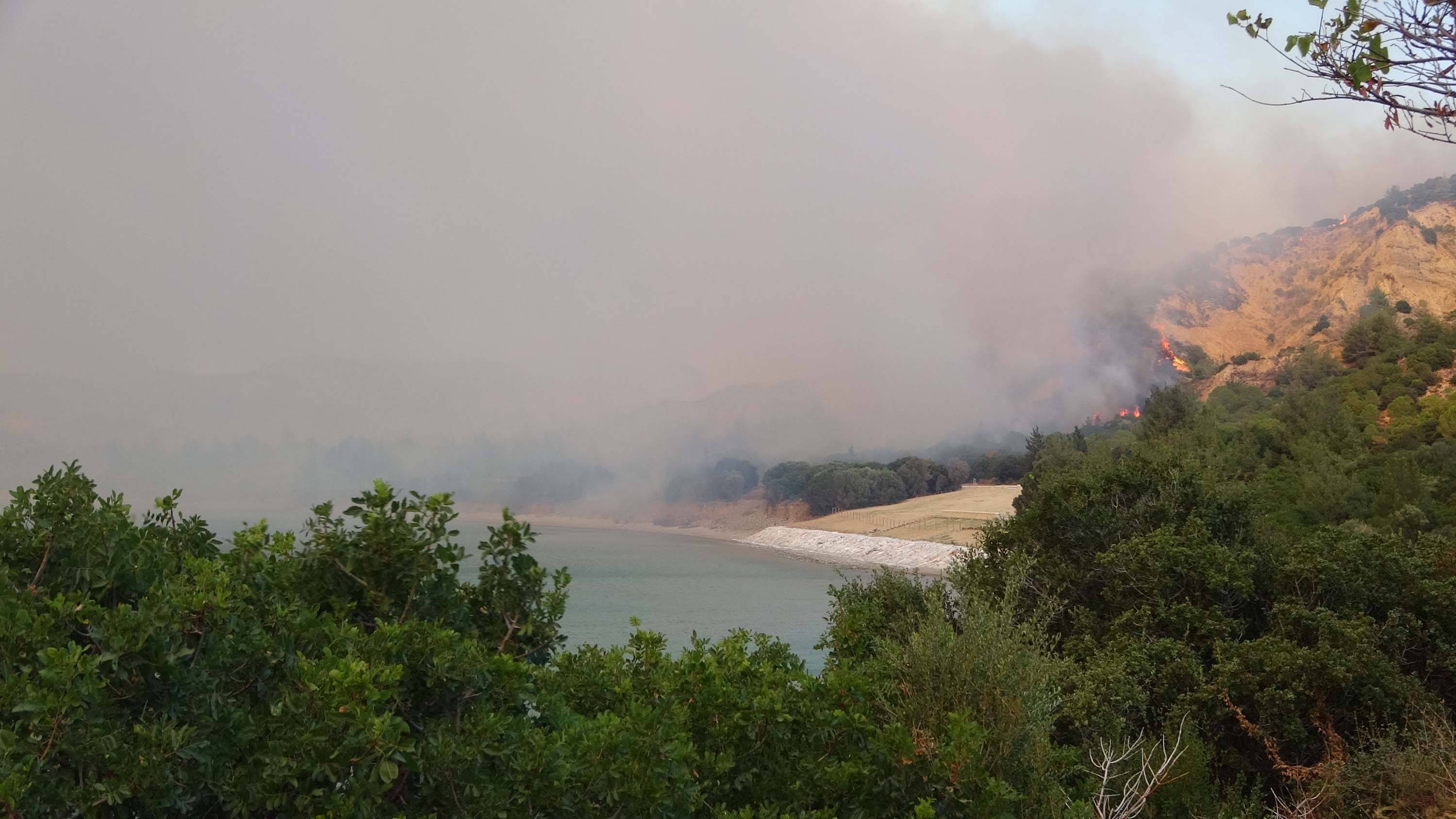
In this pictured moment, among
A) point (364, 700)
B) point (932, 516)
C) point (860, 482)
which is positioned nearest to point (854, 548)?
point (932, 516)

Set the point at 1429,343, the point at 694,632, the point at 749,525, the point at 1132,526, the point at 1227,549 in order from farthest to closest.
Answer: the point at 749,525 < the point at 1429,343 < the point at 1132,526 < the point at 1227,549 < the point at 694,632

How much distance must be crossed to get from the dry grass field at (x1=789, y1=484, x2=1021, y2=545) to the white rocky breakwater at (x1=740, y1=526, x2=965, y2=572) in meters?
2.54

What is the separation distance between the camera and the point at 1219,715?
12.0 meters

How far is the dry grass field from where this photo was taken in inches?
3967

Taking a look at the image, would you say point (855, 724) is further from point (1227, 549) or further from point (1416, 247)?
point (1416, 247)

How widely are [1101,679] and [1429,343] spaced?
78.9 meters

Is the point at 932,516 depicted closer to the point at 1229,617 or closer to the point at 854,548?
the point at 854,548

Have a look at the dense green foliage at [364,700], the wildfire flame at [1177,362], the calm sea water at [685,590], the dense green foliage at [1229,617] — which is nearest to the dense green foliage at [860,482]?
the calm sea water at [685,590]

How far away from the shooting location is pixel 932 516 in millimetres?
110125

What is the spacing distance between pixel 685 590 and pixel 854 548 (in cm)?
4148

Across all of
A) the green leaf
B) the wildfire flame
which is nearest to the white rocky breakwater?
the green leaf

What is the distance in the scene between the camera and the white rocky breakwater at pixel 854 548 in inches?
3378

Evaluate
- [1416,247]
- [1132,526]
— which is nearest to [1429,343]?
[1132,526]

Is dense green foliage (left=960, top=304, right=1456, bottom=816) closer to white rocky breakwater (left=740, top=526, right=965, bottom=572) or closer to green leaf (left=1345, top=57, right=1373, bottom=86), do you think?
green leaf (left=1345, top=57, right=1373, bottom=86)
